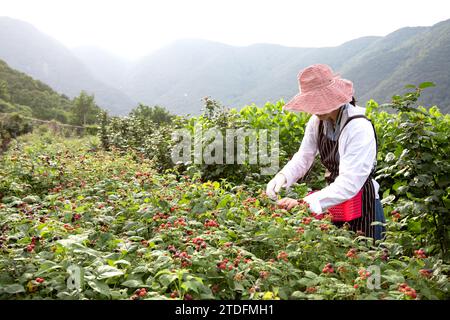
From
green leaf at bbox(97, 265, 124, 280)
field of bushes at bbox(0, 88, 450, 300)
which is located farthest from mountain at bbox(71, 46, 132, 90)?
green leaf at bbox(97, 265, 124, 280)

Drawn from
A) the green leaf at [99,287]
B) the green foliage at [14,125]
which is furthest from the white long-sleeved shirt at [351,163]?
the green foliage at [14,125]

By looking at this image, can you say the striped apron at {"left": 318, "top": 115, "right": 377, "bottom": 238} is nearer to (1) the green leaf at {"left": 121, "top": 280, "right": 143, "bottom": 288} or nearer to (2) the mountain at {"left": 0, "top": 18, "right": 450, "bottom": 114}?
(1) the green leaf at {"left": 121, "top": 280, "right": 143, "bottom": 288}

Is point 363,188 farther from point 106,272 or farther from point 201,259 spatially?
point 106,272

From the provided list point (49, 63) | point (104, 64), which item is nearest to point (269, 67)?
point (104, 64)

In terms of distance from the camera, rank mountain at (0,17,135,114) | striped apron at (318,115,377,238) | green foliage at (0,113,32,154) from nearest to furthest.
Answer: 1. striped apron at (318,115,377,238)
2. green foliage at (0,113,32,154)
3. mountain at (0,17,135,114)

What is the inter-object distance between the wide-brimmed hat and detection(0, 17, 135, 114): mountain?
303ft

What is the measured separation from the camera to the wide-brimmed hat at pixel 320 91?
2.27 m

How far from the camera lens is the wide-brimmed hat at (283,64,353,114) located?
7.44ft

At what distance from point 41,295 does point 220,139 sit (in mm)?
3359

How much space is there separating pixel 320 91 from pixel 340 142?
288mm

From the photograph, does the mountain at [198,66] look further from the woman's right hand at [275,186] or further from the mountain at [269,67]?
the woman's right hand at [275,186]

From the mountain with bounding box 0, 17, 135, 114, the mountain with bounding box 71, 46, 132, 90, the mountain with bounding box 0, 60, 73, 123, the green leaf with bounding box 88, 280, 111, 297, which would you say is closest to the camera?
the green leaf with bounding box 88, 280, 111, 297
